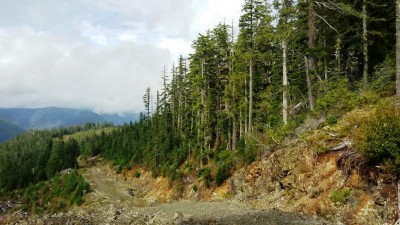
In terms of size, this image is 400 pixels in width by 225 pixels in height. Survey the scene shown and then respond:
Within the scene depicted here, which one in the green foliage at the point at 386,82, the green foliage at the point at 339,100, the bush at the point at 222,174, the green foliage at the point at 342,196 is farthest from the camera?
the bush at the point at 222,174

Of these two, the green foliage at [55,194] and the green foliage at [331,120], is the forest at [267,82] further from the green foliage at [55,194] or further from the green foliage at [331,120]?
the green foliage at [55,194]

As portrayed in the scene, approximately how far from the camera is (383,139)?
13.7 metres

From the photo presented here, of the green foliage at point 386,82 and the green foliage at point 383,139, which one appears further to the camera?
the green foliage at point 386,82

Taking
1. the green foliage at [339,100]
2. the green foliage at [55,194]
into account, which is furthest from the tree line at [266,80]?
the green foliage at [55,194]

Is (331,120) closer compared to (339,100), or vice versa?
(331,120)

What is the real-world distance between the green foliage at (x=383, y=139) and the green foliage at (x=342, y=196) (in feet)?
6.59

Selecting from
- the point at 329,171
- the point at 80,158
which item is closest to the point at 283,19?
the point at 329,171

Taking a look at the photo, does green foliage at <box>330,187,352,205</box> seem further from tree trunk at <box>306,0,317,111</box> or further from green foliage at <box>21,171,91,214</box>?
green foliage at <box>21,171,91,214</box>

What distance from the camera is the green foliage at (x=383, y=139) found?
1352cm

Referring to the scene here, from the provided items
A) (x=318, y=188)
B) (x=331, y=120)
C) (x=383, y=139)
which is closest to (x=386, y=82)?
(x=331, y=120)

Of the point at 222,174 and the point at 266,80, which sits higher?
the point at 266,80

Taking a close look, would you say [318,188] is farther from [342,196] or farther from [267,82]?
[267,82]

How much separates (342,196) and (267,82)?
3055 cm

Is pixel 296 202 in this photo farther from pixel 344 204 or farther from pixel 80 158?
pixel 80 158
